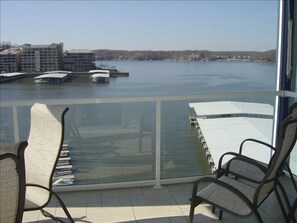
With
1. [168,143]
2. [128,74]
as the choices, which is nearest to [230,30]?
[128,74]

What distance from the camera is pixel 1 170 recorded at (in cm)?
179

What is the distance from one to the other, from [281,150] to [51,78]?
2977 mm

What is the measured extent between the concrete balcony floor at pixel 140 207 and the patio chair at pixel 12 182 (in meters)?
1.47

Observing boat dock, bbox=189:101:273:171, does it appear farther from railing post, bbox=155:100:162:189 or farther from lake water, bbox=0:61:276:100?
railing post, bbox=155:100:162:189

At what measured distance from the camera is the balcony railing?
388 cm

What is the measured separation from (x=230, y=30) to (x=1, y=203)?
13.4 ft

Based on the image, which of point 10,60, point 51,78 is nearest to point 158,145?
point 51,78

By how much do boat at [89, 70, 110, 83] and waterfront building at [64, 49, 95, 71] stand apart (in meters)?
0.11

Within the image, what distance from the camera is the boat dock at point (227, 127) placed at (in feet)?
13.7

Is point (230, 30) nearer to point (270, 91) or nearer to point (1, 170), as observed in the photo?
point (270, 91)

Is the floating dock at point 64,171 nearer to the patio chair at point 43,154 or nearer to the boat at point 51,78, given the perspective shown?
the patio chair at point 43,154

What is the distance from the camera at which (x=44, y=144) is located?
3039 mm

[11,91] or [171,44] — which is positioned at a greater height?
[171,44]

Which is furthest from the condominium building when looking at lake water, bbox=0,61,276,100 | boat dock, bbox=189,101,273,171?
boat dock, bbox=189,101,273,171
